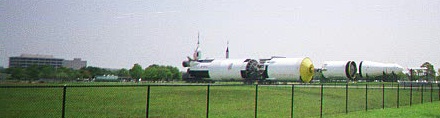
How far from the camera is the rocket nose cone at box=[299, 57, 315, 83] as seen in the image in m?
60.4

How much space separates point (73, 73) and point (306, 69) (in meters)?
66.7

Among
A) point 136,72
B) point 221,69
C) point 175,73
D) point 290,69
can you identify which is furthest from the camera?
point 175,73

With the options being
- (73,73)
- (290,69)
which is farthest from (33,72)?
(290,69)

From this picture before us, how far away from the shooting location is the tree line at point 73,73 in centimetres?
5938

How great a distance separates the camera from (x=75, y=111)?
1781cm

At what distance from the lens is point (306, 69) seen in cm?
6112

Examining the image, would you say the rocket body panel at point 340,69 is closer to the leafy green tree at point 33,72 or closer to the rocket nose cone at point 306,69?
the rocket nose cone at point 306,69

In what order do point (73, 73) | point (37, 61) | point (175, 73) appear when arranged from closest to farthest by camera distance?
point (37, 61), point (73, 73), point (175, 73)

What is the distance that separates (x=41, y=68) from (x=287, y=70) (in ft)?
139

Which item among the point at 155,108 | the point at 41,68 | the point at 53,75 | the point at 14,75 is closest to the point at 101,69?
the point at 53,75

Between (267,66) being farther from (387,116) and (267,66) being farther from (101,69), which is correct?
(101,69)

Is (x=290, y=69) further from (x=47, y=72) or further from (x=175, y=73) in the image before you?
(x=175, y=73)

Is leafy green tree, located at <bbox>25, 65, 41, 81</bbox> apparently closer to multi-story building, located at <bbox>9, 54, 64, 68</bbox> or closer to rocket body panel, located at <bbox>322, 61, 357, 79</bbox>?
multi-story building, located at <bbox>9, 54, 64, 68</bbox>

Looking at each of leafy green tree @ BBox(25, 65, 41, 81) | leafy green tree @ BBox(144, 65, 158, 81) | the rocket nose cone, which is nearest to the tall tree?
leafy green tree @ BBox(144, 65, 158, 81)
